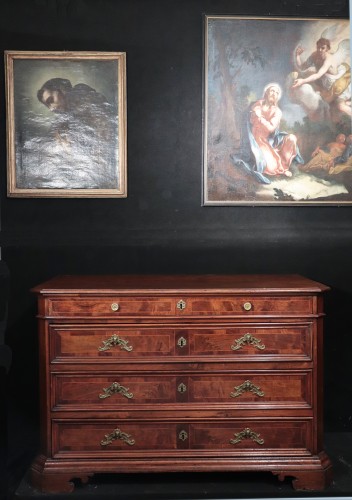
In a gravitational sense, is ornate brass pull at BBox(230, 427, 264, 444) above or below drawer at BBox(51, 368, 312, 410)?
below

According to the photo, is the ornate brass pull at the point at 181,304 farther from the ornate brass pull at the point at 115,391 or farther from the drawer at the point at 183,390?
the ornate brass pull at the point at 115,391

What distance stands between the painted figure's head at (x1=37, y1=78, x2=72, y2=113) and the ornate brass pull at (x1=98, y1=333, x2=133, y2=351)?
1.91 m

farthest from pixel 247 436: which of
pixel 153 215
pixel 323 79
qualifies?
pixel 323 79

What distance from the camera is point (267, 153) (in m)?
4.66

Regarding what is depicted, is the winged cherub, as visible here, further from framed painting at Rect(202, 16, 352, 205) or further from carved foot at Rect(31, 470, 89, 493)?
carved foot at Rect(31, 470, 89, 493)

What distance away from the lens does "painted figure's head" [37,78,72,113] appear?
179 inches

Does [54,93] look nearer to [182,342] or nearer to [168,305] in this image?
[168,305]

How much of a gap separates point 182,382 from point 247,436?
1.82 feet

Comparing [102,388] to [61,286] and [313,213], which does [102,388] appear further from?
[313,213]

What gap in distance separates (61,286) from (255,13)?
2.62 meters

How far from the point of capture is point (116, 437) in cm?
379

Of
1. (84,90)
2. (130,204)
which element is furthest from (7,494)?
(84,90)

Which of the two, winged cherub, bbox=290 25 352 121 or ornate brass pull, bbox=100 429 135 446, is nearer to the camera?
ornate brass pull, bbox=100 429 135 446

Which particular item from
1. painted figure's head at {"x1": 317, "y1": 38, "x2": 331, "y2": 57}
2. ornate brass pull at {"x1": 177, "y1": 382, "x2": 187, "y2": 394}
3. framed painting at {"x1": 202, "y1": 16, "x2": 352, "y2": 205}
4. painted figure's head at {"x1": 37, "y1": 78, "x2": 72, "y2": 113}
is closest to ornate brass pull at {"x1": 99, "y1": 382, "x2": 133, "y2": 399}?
ornate brass pull at {"x1": 177, "y1": 382, "x2": 187, "y2": 394}
